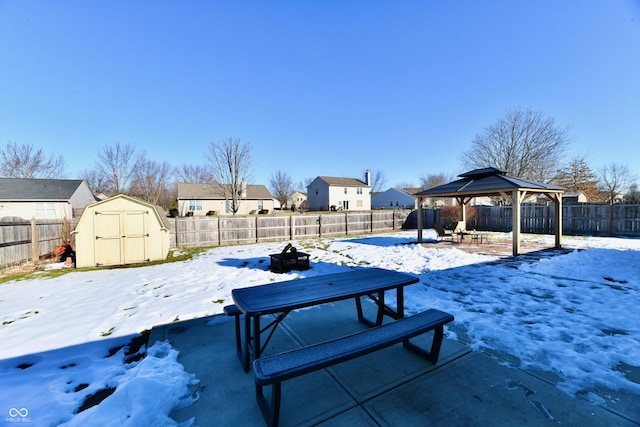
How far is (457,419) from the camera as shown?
1952 mm

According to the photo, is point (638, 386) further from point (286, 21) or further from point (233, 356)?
point (286, 21)

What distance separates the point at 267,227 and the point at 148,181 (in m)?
26.4

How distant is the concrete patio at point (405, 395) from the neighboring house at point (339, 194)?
3656 centimetres

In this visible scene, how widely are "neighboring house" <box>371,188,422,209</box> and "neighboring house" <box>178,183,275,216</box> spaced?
2350cm

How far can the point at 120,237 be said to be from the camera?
345 inches

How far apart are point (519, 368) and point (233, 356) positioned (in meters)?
3.10

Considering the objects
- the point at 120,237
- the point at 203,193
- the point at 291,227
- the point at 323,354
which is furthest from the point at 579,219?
the point at 203,193

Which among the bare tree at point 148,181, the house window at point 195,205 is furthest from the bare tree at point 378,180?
the bare tree at point 148,181

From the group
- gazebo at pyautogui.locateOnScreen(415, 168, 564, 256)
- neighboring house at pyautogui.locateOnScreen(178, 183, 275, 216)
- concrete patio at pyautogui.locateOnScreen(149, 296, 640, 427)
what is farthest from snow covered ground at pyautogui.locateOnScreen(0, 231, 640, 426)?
neighboring house at pyautogui.locateOnScreen(178, 183, 275, 216)

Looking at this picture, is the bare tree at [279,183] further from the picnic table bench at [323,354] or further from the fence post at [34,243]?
the picnic table bench at [323,354]

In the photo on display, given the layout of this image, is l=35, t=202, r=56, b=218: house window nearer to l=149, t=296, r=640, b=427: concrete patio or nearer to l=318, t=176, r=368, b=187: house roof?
l=149, t=296, r=640, b=427: concrete patio

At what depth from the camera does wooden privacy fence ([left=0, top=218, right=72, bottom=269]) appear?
775cm

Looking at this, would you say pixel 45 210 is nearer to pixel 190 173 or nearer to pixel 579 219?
pixel 190 173

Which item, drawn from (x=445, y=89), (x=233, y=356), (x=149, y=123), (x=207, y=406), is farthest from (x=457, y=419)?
(x=149, y=123)
